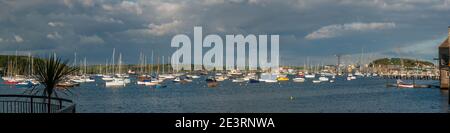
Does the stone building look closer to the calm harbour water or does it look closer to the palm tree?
the calm harbour water

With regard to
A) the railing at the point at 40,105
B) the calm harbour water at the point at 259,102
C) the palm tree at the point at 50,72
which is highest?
the palm tree at the point at 50,72

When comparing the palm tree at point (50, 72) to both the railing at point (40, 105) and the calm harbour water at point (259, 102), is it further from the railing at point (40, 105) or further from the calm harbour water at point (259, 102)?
the calm harbour water at point (259, 102)

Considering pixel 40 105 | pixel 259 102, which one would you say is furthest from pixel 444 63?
pixel 40 105

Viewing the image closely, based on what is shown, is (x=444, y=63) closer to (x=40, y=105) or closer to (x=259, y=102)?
(x=259, y=102)

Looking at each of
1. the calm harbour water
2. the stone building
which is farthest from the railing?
the stone building

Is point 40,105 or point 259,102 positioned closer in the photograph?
point 40,105

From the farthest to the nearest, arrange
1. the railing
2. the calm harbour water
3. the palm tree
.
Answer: the calm harbour water
the palm tree
the railing

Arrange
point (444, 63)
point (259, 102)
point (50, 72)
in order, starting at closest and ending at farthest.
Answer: point (50, 72) → point (259, 102) → point (444, 63)

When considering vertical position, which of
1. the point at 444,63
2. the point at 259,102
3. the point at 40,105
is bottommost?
the point at 259,102

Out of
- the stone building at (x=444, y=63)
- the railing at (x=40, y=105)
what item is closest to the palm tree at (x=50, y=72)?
the railing at (x=40, y=105)

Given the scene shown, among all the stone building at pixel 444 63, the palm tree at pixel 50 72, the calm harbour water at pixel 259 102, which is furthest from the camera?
the stone building at pixel 444 63
